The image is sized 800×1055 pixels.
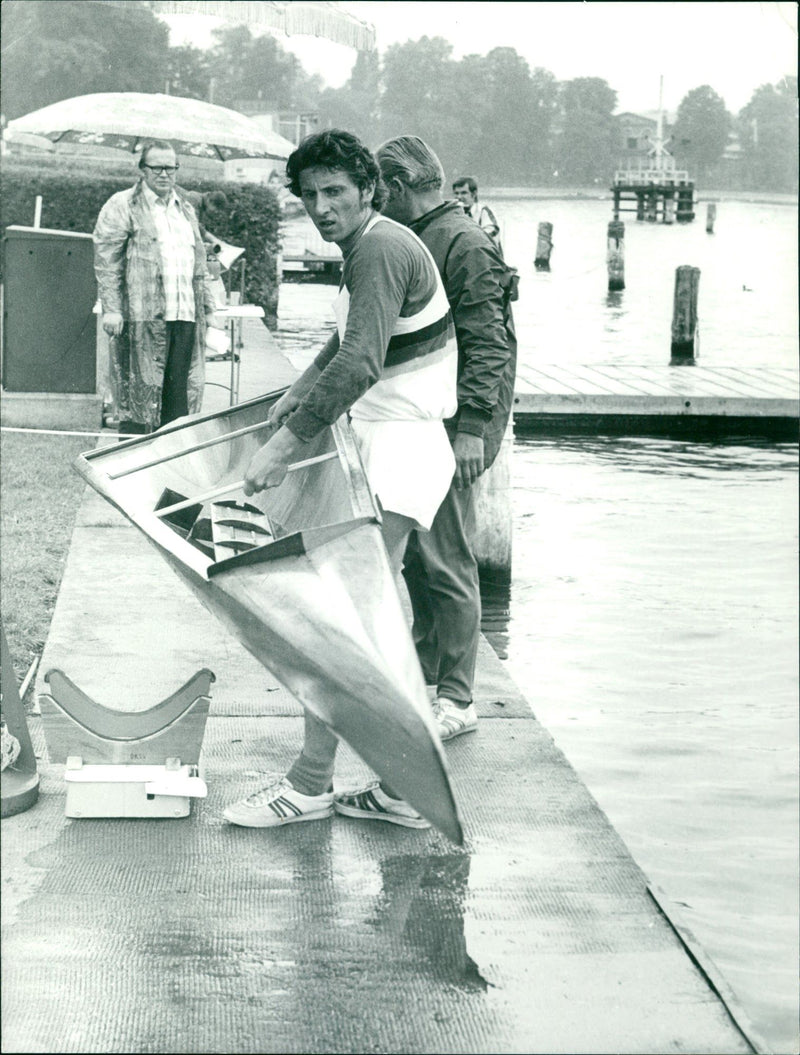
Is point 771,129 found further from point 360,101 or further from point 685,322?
point 685,322

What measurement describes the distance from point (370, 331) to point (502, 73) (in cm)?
131

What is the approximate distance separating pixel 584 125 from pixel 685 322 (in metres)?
15.7

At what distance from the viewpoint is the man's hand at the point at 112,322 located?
9.23m

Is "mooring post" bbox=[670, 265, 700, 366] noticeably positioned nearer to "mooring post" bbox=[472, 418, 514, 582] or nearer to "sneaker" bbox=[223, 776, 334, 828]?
"mooring post" bbox=[472, 418, 514, 582]

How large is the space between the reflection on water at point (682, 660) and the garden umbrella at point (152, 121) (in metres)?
3.79

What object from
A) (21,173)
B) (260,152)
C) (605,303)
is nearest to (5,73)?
(605,303)

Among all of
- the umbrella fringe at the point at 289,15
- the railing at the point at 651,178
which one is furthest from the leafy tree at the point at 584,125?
the railing at the point at 651,178

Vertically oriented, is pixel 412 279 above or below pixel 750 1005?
above

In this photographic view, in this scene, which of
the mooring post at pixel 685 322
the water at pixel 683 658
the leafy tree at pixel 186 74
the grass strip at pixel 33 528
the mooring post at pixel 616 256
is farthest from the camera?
the leafy tree at pixel 186 74

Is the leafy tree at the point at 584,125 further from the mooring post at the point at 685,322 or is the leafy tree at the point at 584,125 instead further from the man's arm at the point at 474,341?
the mooring post at the point at 685,322

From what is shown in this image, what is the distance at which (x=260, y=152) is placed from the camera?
14188mm

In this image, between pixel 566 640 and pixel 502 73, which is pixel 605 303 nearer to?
pixel 566 640

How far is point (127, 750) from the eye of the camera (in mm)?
4297

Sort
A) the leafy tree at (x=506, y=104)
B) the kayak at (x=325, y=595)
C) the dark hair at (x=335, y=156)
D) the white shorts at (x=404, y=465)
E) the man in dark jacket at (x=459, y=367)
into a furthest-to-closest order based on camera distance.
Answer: the man in dark jacket at (x=459, y=367), the leafy tree at (x=506, y=104), the white shorts at (x=404, y=465), the dark hair at (x=335, y=156), the kayak at (x=325, y=595)
